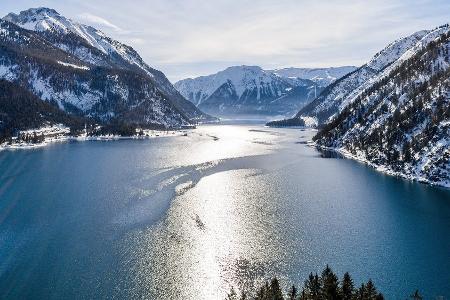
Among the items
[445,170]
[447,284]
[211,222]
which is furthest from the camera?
[445,170]

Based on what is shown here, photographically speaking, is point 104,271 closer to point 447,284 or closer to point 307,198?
point 447,284

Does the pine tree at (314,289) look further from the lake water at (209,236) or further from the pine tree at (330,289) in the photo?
the lake water at (209,236)

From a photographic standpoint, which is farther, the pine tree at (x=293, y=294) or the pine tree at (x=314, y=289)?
the pine tree at (x=293, y=294)

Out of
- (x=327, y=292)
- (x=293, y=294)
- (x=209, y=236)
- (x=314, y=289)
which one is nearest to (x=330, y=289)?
(x=327, y=292)

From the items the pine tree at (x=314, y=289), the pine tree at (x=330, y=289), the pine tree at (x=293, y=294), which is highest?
the pine tree at (x=330, y=289)

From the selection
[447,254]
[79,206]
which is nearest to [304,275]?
[447,254]

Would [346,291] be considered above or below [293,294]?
above

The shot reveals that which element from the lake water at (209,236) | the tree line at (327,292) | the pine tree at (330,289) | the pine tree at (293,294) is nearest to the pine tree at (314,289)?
the tree line at (327,292)

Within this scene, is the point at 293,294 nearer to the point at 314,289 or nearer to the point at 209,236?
the point at 314,289

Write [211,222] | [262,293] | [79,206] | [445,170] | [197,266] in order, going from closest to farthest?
[262,293] < [197,266] < [211,222] < [79,206] < [445,170]
